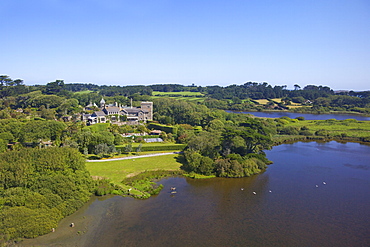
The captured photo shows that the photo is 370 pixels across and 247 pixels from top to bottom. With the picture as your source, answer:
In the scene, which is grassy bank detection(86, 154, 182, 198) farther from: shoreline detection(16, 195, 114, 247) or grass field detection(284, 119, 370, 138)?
grass field detection(284, 119, 370, 138)

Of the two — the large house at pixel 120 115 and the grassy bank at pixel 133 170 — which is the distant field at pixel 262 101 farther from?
the grassy bank at pixel 133 170

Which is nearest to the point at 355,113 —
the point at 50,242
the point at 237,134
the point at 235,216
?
the point at 237,134

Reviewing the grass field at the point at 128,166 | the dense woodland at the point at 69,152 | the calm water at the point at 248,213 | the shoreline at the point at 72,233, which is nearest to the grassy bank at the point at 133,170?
the grass field at the point at 128,166

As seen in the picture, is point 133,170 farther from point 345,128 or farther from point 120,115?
point 345,128

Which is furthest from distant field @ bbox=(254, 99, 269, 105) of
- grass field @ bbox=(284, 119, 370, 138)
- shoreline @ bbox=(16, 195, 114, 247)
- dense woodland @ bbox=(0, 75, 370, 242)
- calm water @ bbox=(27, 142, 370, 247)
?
shoreline @ bbox=(16, 195, 114, 247)

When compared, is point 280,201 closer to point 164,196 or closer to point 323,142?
point 164,196

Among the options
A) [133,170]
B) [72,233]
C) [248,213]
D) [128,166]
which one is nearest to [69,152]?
A: [133,170]
